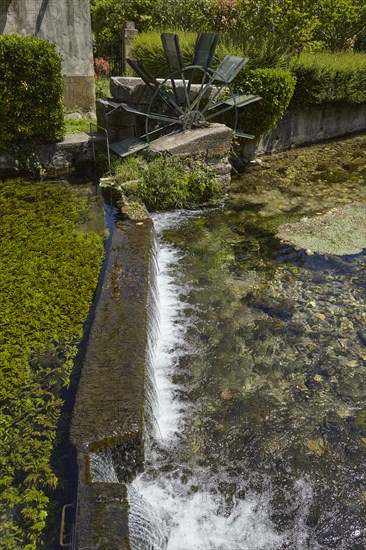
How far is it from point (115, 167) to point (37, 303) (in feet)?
12.6

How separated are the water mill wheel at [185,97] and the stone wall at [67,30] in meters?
2.62

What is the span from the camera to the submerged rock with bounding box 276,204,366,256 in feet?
21.5

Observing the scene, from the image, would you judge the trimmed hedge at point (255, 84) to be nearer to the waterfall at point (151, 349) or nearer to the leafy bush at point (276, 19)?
the leafy bush at point (276, 19)

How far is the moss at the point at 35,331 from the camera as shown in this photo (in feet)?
9.51

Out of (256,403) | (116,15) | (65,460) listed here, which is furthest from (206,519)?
(116,15)

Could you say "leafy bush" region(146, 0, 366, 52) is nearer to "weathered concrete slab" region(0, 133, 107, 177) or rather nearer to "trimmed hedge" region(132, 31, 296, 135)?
"trimmed hedge" region(132, 31, 296, 135)

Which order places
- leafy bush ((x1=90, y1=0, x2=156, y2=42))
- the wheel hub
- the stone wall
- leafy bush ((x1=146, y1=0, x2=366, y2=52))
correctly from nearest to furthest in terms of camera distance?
1. the wheel hub
2. the stone wall
3. leafy bush ((x1=146, y1=0, x2=366, y2=52))
4. leafy bush ((x1=90, y1=0, x2=156, y2=42))

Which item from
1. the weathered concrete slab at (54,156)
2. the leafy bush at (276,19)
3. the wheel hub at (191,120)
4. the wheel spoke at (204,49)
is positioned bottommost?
the weathered concrete slab at (54,156)

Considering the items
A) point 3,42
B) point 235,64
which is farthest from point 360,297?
point 3,42

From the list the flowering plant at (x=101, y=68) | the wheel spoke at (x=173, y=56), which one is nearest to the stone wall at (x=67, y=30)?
the flowering plant at (x=101, y=68)

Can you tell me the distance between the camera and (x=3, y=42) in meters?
7.59

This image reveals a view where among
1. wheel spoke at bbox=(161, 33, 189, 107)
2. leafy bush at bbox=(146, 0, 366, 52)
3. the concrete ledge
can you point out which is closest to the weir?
wheel spoke at bbox=(161, 33, 189, 107)

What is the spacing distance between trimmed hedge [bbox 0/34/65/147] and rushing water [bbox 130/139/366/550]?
3.53 m

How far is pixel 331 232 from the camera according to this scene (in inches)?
277
